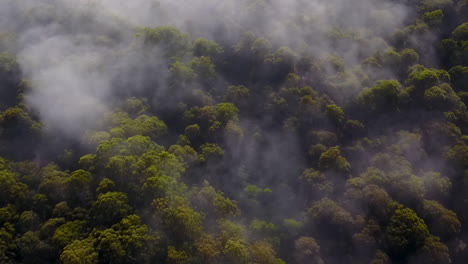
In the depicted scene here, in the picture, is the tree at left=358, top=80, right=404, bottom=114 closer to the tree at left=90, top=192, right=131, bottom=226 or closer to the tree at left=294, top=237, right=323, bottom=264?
the tree at left=294, top=237, right=323, bottom=264

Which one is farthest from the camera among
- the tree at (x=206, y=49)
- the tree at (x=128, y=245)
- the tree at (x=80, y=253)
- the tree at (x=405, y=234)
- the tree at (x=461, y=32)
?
the tree at (x=206, y=49)

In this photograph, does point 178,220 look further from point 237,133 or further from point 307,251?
point 237,133

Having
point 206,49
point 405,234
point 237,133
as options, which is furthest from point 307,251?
point 206,49

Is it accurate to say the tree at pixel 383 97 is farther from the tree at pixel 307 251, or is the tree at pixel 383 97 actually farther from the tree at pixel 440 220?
the tree at pixel 307 251

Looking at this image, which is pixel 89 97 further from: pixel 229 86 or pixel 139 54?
pixel 229 86

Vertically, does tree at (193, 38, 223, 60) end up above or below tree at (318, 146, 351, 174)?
above

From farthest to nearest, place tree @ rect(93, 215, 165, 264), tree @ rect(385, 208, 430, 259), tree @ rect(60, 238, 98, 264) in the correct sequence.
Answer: tree @ rect(385, 208, 430, 259) → tree @ rect(93, 215, 165, 264) → tree @ rect(60, 238, 98, 264)

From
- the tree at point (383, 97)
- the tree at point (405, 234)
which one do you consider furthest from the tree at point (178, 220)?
the tree at point (383, 97)

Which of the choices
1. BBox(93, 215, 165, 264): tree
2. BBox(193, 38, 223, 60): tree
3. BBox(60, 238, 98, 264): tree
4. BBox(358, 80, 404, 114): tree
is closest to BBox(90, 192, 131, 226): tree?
BBox(93, 215, 165, 264): tree

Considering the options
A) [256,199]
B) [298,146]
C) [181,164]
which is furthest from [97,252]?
[298,146]
